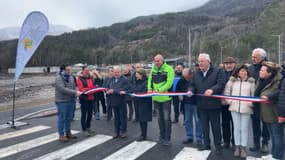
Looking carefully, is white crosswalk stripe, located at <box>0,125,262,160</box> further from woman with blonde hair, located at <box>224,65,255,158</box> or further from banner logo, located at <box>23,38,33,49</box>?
banner logo, located at <box>23,38,33,49</box>

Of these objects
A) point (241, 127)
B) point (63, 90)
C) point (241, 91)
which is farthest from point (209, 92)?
point (63, 90)

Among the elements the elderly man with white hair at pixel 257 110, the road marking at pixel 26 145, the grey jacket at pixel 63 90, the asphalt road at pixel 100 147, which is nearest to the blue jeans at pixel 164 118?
the asphalt road at pixel 100 147

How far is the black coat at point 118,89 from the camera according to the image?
7047 millimetres

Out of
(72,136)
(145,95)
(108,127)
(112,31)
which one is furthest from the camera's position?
(112,31)

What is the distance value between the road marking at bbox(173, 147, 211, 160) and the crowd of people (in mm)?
194

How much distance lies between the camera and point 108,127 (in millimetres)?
8352

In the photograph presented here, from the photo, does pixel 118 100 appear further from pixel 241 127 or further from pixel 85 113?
pixel 241 127

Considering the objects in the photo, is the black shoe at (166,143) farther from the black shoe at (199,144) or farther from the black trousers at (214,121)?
the black trousers at (214,121)

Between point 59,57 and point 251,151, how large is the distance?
113094 millimetres

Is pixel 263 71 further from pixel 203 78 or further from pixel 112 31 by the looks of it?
pixel 112 31

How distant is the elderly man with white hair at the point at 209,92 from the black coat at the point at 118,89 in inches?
88.8

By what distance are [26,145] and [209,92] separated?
4820mm

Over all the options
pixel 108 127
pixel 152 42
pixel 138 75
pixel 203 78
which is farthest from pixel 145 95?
pixel 152 42

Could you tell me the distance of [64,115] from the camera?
687 cm
